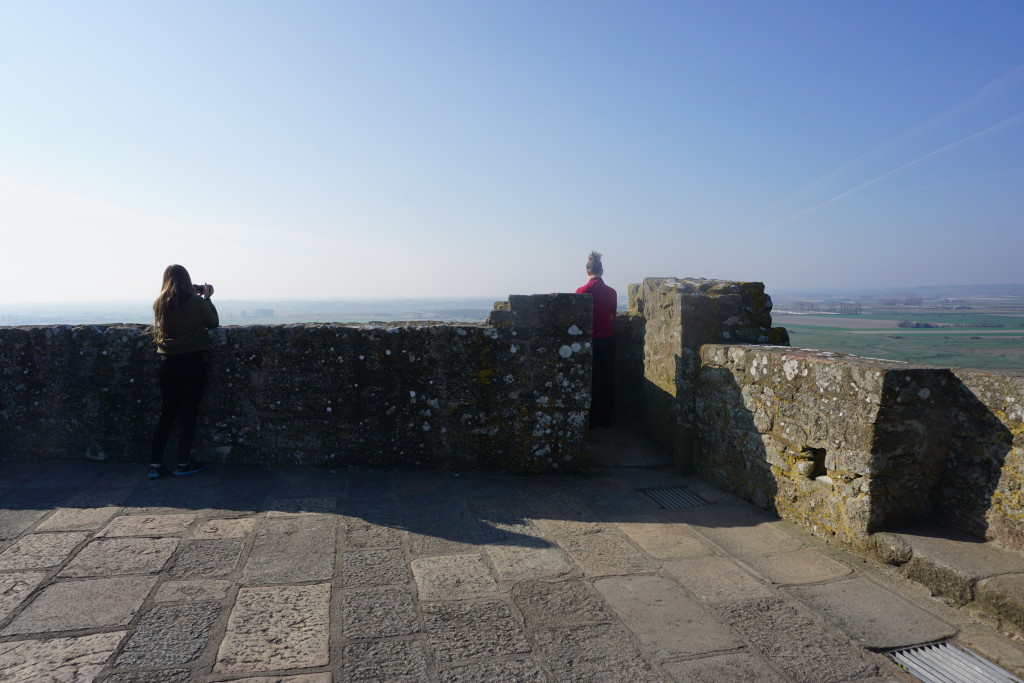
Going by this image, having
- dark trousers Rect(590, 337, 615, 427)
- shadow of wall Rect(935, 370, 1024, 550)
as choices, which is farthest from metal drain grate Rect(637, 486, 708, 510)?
dark trousers Rect(590, 337, 615, 427)

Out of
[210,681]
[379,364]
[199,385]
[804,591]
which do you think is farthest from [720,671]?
[199,385]

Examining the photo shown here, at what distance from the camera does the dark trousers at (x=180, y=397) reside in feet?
15.8

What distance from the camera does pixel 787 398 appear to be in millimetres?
4121

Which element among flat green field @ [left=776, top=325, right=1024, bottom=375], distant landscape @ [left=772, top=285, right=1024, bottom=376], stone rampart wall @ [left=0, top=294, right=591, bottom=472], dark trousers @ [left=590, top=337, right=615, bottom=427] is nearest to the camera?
stone rampart wall @ [left=0, top=294, right=591, bottom=472]

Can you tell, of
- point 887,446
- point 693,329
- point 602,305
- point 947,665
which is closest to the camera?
point 947,665

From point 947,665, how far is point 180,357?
5.44 m

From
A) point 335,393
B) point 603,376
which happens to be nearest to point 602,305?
point 603,376

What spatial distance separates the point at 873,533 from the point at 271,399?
4.70 metres

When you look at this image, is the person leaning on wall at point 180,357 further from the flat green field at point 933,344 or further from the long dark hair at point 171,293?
the flat green field at point 933,344

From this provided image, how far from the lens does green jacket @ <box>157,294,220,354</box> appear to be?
478 cm

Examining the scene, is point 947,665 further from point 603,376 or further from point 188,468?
point 188,468

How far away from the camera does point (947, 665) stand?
A: 2.52 meters

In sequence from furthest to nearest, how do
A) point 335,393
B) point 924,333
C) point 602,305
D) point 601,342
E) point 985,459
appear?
point 924,333 → point 601,342 → point 602,305 → point 335,393 → point 985,459

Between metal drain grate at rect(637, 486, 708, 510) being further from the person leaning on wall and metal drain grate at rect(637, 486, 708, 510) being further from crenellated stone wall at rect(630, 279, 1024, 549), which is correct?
the person leaning on wall
